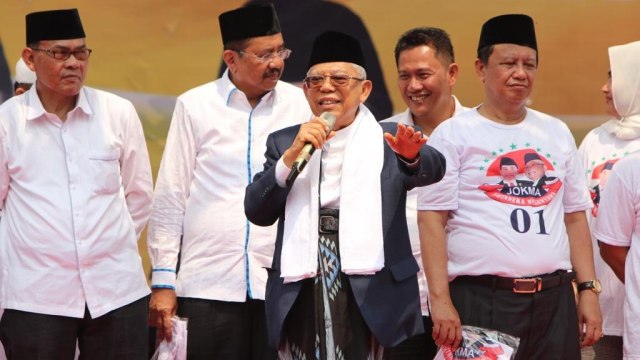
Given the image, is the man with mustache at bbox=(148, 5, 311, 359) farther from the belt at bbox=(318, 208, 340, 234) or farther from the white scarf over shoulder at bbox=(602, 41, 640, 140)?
the white scarf over shoulder at bbox=(602, 41, 640, 140)

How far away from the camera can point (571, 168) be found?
457cm

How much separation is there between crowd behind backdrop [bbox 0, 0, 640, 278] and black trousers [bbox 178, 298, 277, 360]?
41.8 inches

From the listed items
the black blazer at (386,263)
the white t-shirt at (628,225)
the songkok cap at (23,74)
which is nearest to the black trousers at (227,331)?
the black blazer at (386,263)

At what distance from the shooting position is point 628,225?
4645 mm

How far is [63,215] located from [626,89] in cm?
246

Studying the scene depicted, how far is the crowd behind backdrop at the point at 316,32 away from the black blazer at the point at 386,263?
5.72 feet

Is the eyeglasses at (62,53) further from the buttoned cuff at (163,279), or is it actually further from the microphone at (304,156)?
the microphone at (304,156)

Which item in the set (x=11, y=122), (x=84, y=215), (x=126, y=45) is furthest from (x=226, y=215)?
(x=126, y=45)

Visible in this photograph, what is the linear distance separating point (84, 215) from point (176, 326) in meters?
0.58

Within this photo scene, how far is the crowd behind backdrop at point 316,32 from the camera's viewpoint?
5633 mm

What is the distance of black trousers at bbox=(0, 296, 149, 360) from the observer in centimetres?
435

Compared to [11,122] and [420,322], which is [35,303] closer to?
[11,122]

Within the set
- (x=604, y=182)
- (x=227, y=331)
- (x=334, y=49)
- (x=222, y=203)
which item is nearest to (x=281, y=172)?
(x=334, y=49)

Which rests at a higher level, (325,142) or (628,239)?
(325,142)
